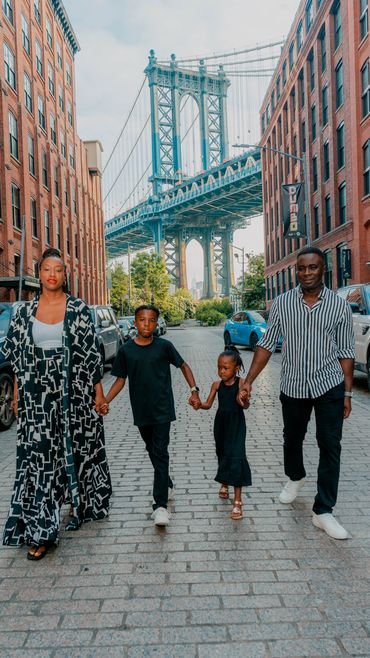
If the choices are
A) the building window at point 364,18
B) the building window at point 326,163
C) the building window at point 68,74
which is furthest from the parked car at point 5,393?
the building window at point 68,74

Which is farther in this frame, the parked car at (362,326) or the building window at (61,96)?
the building window at (61,96)

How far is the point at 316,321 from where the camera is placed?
3785mm

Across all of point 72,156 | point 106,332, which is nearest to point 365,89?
point 106,332

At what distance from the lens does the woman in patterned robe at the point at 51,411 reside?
3498 millimetres

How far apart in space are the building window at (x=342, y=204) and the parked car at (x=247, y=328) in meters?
10.6

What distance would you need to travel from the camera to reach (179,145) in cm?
10262

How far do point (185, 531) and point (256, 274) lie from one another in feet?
171

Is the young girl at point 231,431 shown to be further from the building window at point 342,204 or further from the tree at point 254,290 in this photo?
the tree at point 254,290

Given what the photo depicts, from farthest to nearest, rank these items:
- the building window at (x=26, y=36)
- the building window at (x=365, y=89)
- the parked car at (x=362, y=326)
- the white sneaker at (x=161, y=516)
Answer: the building window at (x=26, y=36) < the building window at (x=365, y=89) < the parked car at (x=362, y=326) < the white sneaker at (x=161, y=516)

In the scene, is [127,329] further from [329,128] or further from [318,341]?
[318,341]

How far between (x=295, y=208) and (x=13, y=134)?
13455 mm

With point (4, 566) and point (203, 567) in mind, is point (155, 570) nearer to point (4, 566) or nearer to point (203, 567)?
point (203, 567)

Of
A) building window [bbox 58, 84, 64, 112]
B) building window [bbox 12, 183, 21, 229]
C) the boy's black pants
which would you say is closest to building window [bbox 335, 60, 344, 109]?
building window [bbox 12, 183, 21, 229]

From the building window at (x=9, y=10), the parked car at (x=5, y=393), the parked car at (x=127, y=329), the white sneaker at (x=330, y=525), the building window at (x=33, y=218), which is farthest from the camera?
the building window at (x=33, y=218)
